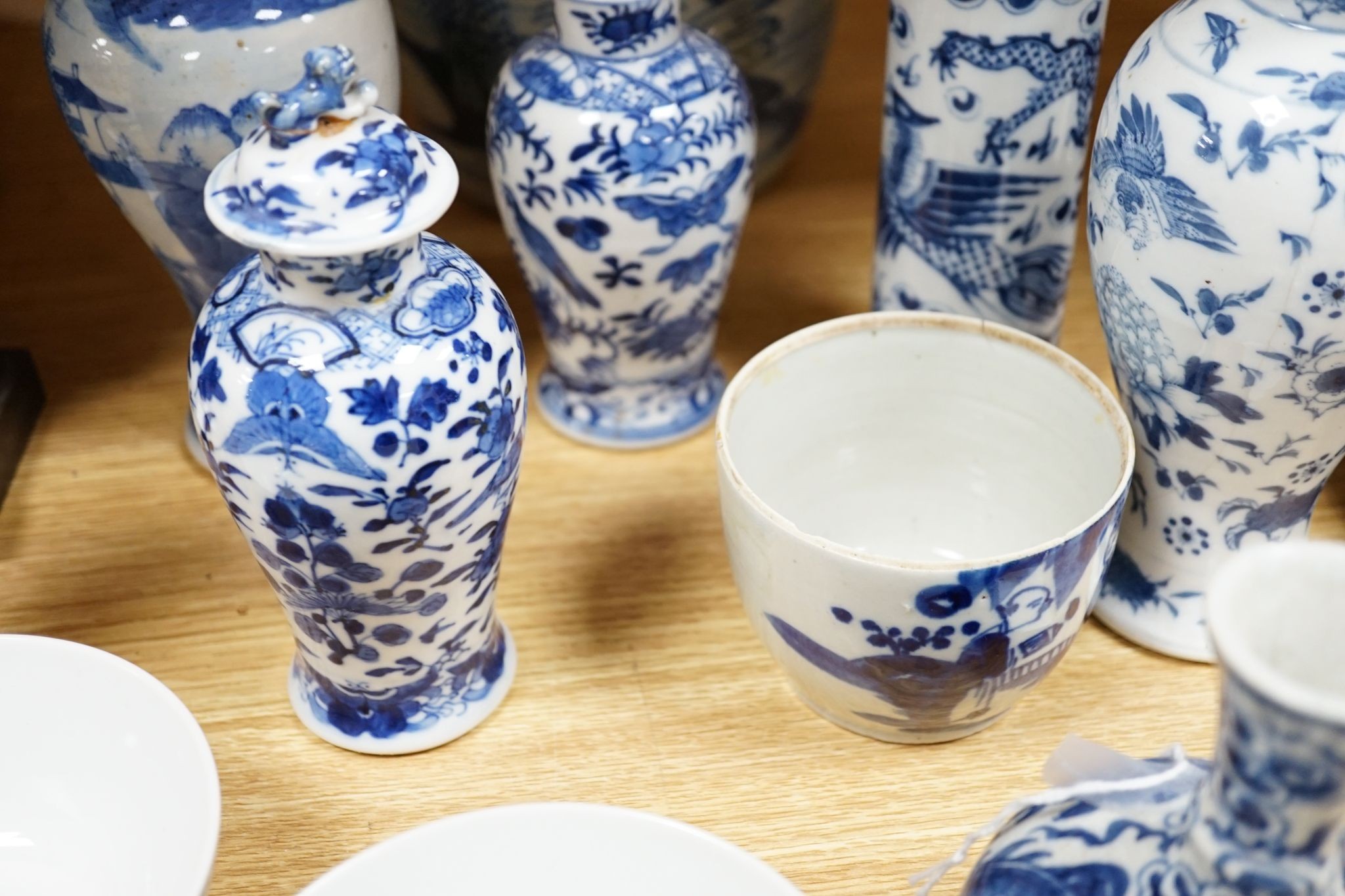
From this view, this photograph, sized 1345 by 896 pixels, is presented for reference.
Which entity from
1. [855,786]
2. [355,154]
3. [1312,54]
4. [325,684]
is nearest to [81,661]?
[325,684]

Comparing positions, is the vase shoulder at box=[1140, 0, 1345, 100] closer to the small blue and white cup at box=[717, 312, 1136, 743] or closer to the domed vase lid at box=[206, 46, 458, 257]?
the small blue and white cup at box=[717, 312, 1136, 743]

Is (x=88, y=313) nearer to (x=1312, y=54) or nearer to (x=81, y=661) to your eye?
(x=81, y=661)

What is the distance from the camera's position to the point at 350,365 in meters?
0.59

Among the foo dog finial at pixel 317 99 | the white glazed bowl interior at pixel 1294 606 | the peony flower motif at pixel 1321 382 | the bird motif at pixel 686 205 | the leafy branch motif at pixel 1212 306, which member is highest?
the foo dog finial at pixel 317 99

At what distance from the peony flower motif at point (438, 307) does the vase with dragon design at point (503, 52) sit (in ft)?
1.29

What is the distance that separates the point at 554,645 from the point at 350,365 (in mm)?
256

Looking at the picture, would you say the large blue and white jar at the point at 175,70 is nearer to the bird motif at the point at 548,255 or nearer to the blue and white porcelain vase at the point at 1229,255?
the bird motif at the point at 548,255

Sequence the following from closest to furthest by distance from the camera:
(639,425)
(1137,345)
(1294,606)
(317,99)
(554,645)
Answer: (1294,606) → (317,99) → (1137,345) → (554,645) → (639,425)

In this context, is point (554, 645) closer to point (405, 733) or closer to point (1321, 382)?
point (405, 733)

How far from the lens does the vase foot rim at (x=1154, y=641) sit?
0.77m

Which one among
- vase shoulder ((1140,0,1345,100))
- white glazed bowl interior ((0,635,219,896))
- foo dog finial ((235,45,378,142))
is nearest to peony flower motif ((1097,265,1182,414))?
vase shoulder ((1140,0,1345,100))

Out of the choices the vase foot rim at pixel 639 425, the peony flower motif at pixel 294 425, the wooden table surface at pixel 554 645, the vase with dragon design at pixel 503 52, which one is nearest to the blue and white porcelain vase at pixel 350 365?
the peony flower motif at pixel 294 425

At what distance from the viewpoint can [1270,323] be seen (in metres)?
0.63

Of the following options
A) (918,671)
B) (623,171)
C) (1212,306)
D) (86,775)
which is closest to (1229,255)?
(1212,306)
